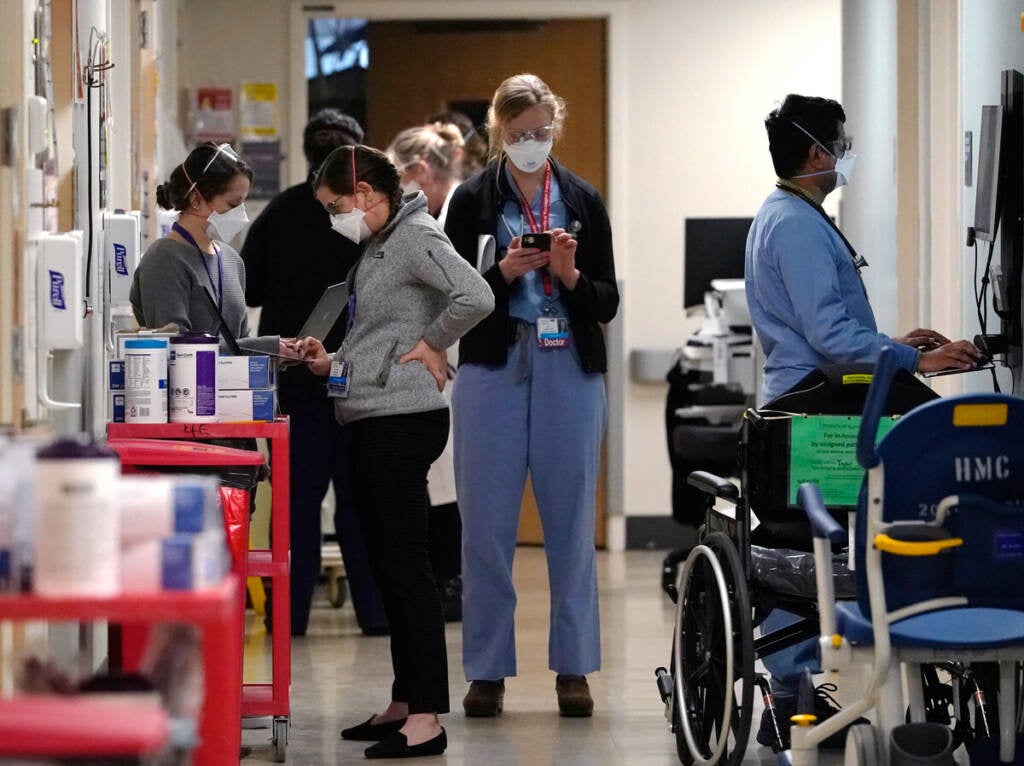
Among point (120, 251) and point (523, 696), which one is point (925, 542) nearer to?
point (523, 696)

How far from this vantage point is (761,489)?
339 centimetres

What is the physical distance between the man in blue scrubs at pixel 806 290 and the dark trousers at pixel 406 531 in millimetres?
774

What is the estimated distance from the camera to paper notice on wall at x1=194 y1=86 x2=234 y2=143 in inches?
282

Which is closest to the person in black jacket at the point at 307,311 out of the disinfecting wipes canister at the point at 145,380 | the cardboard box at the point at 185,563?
the disinfecting wipes canister at the point at 145,380

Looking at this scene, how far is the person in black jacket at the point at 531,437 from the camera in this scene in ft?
13.5

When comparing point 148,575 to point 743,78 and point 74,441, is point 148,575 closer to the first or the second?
point 74,441

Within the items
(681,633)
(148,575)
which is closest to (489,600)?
(681,633)

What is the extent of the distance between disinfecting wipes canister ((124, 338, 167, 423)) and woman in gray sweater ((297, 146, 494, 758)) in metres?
0.37

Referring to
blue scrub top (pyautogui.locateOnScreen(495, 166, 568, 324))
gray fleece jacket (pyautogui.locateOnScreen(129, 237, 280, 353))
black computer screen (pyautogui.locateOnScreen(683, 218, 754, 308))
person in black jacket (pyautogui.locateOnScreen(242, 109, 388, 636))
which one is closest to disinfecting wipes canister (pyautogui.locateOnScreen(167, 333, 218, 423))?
gray fleece jacket (pyautogui.locateOnScreen(129, 237, 280, 353))

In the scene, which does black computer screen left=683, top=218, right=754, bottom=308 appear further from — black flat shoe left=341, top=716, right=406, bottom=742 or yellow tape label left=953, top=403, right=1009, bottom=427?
yellow tape label left=953, top=403, right=1009, bottom=427

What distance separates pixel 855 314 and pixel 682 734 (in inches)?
→ 40.9

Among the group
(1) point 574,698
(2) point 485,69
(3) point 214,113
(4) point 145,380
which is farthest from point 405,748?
(2) point 485,69

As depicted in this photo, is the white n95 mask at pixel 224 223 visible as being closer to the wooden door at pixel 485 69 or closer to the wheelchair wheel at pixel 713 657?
the wheelchair wheel at pixel 713 657

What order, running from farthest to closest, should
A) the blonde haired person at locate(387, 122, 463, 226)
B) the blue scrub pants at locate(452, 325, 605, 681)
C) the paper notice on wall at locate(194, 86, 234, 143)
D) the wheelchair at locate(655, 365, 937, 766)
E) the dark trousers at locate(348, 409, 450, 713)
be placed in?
the paper notice on wall at locate(194, 86, 234, 143) → the blonde haired person at locate(387, 122, 463, 226) → the blue scrub pants at locate(452, 325, 605, 681) → the dark trousers at locate(348, 409, 450, 713) → the wheelchair at locate(655, 365, 937, 766)
